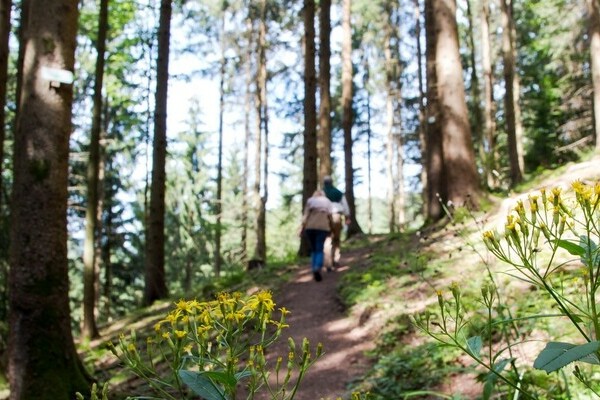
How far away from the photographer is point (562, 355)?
111 centimetres

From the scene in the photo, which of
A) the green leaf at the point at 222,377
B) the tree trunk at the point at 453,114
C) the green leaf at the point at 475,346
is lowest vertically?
the green leaf at the point at 222,377

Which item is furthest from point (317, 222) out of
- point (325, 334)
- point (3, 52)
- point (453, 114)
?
point (3, 52)

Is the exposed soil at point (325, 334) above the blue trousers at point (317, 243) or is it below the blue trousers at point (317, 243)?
below

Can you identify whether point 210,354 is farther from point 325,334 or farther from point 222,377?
point 325,334

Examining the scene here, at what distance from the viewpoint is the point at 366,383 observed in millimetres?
4727

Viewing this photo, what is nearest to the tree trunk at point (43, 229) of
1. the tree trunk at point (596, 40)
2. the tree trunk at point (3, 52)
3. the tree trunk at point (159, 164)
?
the tree trunk at point (3, 52)

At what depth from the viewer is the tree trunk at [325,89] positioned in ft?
47.1

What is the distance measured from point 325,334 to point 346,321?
0.47 meters

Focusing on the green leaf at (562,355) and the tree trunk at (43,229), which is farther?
the tree trunk at (43,229)

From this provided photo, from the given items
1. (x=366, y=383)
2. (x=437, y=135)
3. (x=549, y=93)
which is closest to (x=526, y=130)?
(x=549, y=93)

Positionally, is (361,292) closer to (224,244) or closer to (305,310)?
(305,310)

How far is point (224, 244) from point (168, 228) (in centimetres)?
1096

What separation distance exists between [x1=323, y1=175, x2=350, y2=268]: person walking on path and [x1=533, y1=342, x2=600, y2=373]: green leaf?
920 centimetres

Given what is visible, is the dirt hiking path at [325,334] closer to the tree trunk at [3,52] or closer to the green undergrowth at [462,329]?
the green undergrowth at [462,329]
